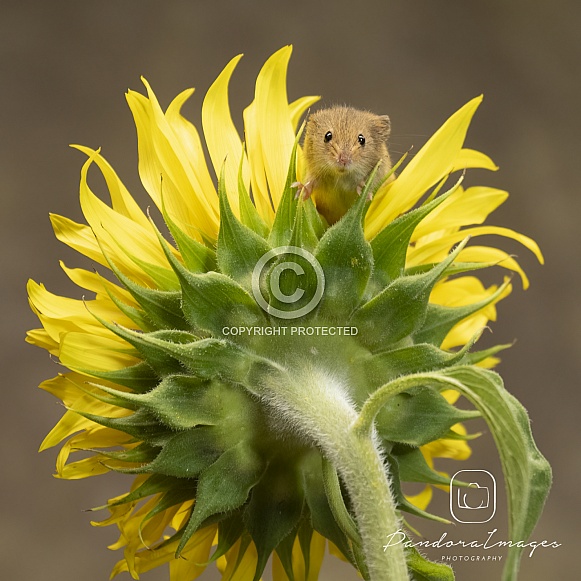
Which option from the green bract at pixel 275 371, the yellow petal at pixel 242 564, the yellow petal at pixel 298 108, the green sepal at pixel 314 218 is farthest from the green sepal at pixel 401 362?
the yellow petal at pixel 298 108

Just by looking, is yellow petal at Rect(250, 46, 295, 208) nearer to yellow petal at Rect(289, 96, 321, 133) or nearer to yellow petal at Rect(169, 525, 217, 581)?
yellow petal at Rect(289, 96, 321, 133)

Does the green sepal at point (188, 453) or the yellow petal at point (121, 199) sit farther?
the yellow petal at point (121, 199)

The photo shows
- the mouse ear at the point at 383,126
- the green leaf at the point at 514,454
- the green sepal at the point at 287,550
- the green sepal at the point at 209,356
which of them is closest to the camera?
the green leaf at the point at 514,454

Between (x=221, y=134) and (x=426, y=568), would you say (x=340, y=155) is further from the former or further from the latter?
(x=426, y=568)

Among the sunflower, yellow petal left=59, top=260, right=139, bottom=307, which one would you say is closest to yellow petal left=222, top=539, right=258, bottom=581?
the sunflower

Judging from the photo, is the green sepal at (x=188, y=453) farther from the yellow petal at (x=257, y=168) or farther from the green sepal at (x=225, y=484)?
the yellow petal at (x=257, y=168)

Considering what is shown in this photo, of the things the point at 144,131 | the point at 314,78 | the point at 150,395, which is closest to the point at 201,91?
the point at 314,78

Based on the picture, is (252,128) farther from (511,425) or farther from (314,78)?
(314,78)
